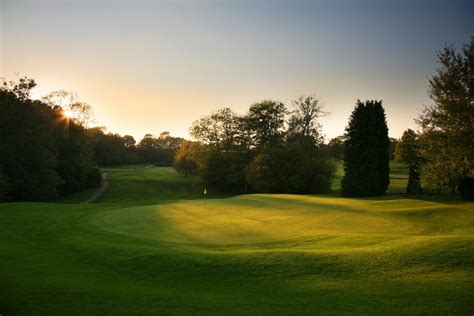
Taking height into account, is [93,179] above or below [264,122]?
below

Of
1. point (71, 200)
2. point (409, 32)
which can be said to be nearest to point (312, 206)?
point (409, 32)

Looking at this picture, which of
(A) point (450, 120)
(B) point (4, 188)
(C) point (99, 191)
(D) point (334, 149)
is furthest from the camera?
(D) point (334, 149)

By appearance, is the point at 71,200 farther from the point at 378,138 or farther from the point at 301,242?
the point at 301,242

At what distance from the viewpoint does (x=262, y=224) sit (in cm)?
1767

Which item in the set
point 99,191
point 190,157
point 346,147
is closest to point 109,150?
point 190,157

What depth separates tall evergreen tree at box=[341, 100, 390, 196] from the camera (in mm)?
40281

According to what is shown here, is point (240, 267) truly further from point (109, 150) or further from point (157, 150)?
point (157, 150)

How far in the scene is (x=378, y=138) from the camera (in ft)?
135

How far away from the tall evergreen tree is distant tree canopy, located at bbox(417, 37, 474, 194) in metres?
10.4

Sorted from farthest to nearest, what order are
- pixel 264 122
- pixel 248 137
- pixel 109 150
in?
1. pixel 109 150
2. pixel 248 137
3. pixel 264 122

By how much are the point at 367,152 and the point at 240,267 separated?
34284mm

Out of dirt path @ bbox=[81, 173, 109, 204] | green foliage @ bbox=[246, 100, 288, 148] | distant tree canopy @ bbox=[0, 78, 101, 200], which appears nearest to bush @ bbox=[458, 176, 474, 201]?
green foliage @ bbox=[246, 100, 288, 148]

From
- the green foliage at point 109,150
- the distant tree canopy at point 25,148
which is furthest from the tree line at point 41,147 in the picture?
the green foliage at point 109,150

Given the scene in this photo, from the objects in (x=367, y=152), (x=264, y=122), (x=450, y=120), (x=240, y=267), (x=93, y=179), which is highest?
(x=264, y=122)
